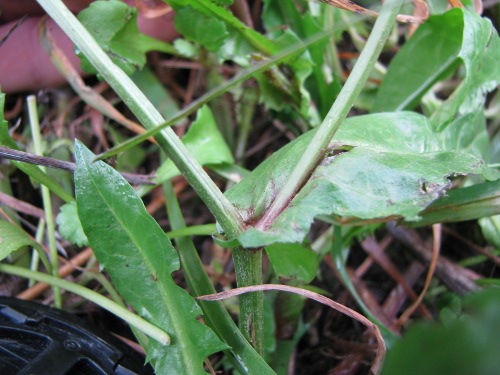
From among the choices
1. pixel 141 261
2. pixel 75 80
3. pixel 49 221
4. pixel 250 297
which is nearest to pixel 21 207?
pixel 49 221

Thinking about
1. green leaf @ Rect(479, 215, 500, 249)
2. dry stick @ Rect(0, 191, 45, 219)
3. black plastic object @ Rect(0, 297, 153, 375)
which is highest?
dry stick @ Rect(0, 191, 45, 219)

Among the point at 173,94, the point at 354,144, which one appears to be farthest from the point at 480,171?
the point at 173,94

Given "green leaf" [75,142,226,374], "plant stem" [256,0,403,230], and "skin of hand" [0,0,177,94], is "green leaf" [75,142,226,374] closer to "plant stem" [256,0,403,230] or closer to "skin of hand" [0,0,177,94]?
"plant stem" [256,0,403,230]

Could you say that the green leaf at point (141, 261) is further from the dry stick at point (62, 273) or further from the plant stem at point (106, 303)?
the dry stick at point (62, 273)

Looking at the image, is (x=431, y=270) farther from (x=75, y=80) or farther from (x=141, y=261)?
(x=75, y=80)

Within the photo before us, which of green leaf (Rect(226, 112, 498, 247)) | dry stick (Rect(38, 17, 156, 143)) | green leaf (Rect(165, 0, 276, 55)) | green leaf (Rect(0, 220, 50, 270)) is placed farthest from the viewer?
dry stick (Rect(38, 17, 156, 143))

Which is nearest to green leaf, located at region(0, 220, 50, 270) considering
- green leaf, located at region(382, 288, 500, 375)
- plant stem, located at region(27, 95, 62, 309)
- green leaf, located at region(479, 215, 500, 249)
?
plant stem, located at region(27, 95, 62, 309)

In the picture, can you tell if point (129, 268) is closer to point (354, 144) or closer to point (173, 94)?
point (354, 144)
